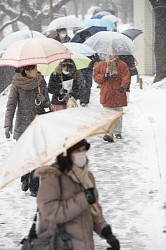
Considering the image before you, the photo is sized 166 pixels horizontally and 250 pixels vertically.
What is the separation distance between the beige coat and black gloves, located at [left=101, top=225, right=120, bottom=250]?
86 millimetres

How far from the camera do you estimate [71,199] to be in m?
3.59

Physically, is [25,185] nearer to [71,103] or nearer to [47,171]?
[71,103]

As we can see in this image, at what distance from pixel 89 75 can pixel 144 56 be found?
9373 millimetres

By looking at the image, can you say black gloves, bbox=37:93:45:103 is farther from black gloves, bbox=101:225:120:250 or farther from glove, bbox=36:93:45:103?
A: black gloves, bbox=101:225:120:250

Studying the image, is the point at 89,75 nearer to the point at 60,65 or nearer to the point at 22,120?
the point at 60,65

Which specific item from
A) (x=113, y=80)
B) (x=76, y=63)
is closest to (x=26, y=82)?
(x=76, y=63)

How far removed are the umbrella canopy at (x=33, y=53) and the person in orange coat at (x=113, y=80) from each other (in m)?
2.41

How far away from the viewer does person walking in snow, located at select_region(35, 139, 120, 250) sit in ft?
11.7

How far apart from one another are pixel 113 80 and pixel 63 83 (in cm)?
136

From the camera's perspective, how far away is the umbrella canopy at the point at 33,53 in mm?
7078

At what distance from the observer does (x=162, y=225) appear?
6.08 metres

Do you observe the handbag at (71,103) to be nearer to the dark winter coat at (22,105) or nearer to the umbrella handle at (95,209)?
the dark winter coat at (22,105)

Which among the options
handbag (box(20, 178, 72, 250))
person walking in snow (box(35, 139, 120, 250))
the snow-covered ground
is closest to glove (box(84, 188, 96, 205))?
person walking in snow (box(35, 139, 120, 250))

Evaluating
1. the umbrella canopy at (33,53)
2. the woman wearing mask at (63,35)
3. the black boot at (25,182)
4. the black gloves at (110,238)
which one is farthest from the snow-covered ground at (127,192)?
the woman wearing mask at (63,35)
